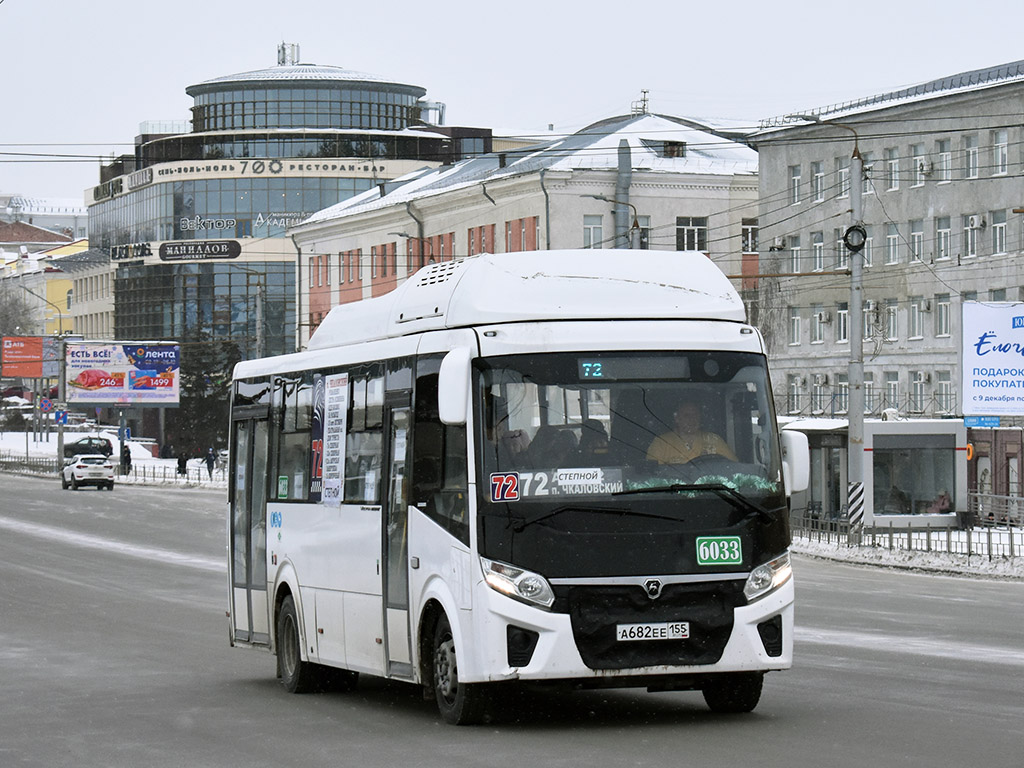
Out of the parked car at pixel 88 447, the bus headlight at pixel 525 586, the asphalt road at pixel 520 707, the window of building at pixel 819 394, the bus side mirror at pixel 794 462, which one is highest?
the window of building at pixel 819 394

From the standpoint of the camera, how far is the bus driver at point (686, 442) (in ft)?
36.8

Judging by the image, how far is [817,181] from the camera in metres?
69.2

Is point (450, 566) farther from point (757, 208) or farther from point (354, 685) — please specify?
point (757, 208)

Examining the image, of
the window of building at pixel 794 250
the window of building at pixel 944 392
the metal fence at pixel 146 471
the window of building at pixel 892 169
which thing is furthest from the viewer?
the metal fence at pixel 146 471

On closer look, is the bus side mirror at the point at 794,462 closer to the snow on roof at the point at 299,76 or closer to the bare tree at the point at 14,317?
the snow on roof at the point at 299,76

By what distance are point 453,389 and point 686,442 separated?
137cm

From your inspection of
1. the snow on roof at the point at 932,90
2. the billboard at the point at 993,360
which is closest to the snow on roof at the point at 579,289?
the billboard at the point at 993,360

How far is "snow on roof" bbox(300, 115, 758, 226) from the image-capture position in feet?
233

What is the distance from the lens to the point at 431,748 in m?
10.5

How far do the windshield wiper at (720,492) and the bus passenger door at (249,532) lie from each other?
4980 millimetres

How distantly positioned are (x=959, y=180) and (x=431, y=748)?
54.7 m

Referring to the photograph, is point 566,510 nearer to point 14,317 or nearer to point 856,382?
point 856,382

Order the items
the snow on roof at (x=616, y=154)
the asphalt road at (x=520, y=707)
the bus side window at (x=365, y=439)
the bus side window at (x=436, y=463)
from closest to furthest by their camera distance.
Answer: the asphalt road at (x=520, y=707)
the bus side window at (x=436, y=463)
the bus side window at (x=365, y=439)
the snow on roof at (x=616, y=154)

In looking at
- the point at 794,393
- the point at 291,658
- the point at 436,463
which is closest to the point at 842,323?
the point at 794,393
